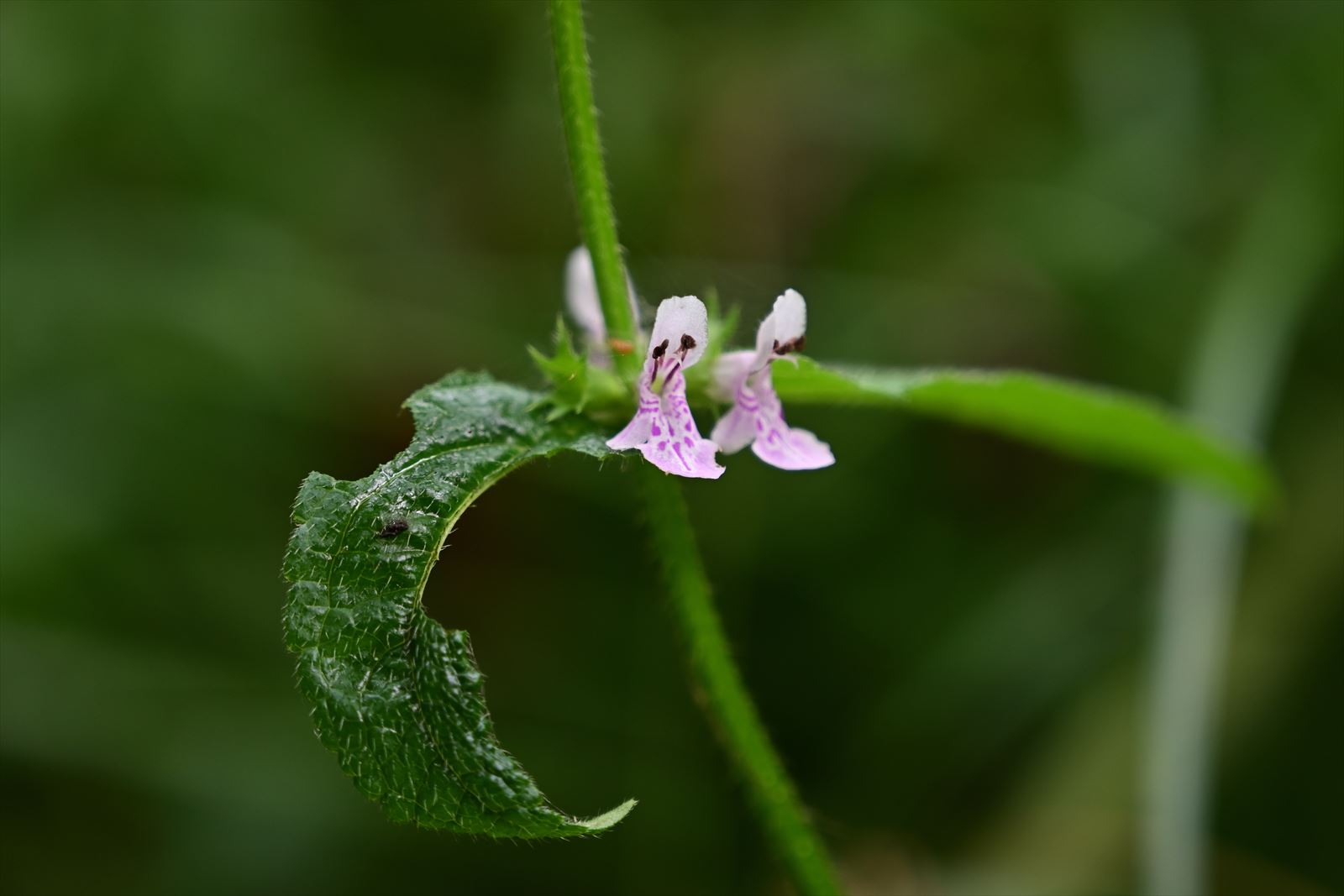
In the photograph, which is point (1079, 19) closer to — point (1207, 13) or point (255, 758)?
point (1207, 13)

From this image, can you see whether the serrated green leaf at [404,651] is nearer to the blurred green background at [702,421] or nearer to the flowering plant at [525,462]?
the flowering plant at [525,462]

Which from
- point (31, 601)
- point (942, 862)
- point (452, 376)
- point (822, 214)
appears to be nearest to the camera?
point (452, 376)

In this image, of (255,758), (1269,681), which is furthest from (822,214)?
(255,758)

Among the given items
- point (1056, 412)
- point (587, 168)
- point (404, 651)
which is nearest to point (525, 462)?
point (404, 651)

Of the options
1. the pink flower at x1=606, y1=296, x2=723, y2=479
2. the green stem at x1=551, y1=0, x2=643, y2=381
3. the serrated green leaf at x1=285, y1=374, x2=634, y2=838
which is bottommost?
the serrated green leaf at x1=285, y1=374, x2=634, y2=838

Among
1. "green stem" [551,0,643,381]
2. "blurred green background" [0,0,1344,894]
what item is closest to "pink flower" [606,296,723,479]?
"green stem" [551,0,643,381]

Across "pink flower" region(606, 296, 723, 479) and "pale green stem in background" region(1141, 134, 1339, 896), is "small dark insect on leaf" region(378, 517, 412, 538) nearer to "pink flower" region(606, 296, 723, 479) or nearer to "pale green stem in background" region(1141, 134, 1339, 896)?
"pink flower" region(606, 296, 723, 479)
